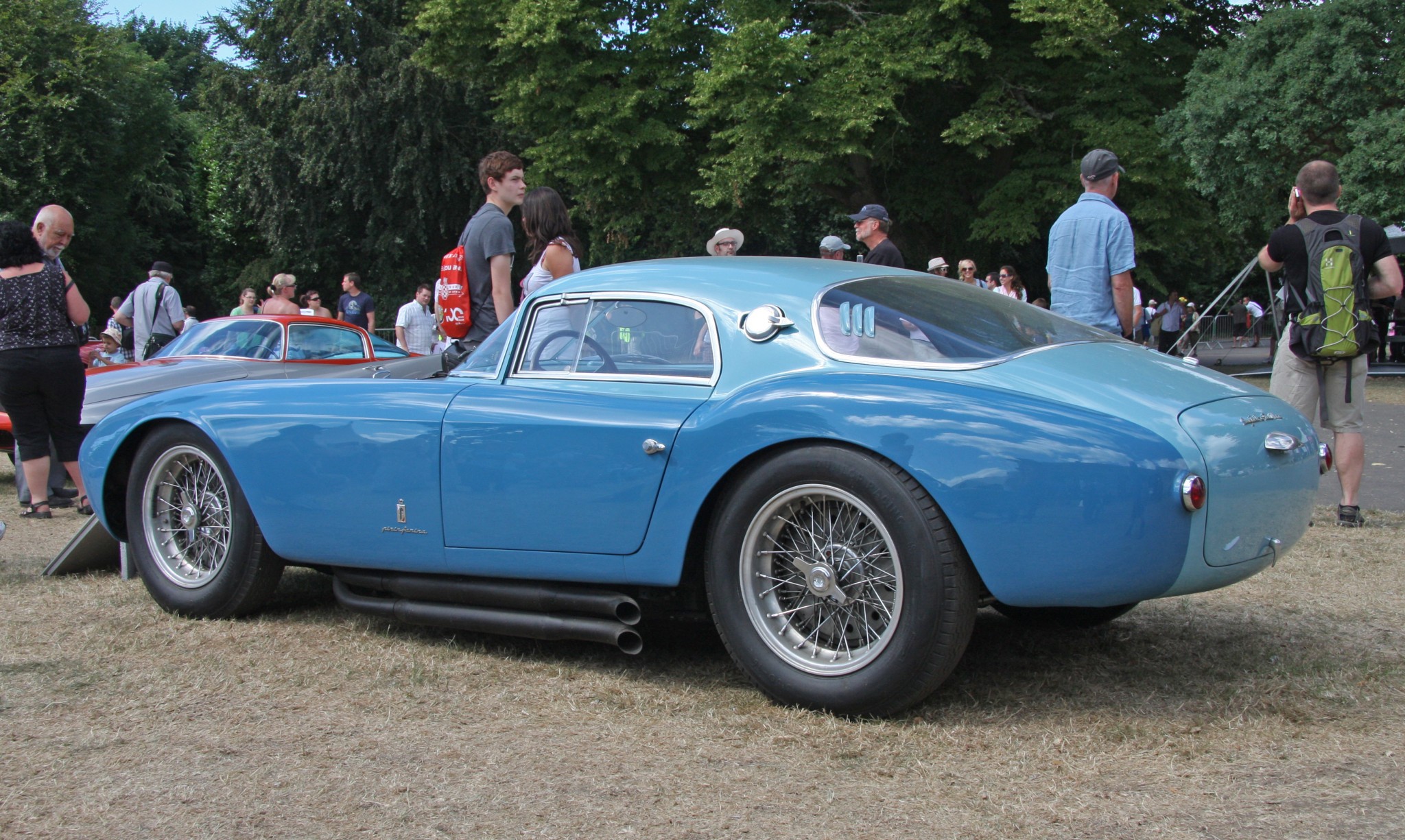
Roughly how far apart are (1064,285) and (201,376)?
6.87 metres

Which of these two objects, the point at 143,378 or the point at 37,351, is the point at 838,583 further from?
the point at 143,378

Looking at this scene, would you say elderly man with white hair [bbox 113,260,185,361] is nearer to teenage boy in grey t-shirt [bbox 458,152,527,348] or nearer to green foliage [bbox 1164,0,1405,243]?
teenage boy in grey t-shirt [bbox 458,152,527,348]

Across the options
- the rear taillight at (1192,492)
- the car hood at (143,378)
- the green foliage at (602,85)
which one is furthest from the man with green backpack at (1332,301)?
the green foliage at (602,85)

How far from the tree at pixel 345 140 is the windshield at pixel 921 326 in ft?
101

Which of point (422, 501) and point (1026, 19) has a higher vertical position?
point (1026, 19)

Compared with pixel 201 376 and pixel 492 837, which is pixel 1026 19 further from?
pixel 492 837

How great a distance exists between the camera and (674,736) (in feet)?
10.8

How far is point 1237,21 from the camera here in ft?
81.3

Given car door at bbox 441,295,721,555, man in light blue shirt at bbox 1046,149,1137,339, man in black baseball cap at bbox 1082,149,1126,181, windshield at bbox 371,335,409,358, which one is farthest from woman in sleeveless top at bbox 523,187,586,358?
windshield at bbox 371,335,409,358

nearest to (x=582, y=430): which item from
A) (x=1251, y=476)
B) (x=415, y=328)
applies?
(x=1251, y=476)

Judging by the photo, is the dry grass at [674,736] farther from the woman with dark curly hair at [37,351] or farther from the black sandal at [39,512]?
the black sandal at [39,512]

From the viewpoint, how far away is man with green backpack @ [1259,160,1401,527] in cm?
630

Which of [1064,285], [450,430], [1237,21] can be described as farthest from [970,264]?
[1237,21]

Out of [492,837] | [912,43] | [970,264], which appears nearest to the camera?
[492,837]
